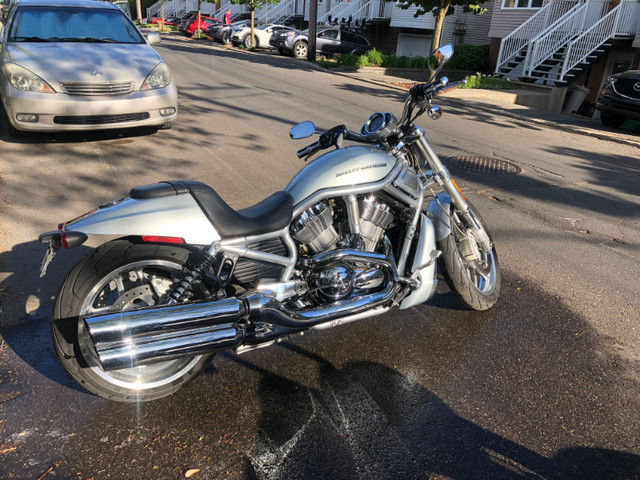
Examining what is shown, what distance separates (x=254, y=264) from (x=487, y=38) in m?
25.1

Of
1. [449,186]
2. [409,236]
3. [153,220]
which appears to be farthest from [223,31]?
[153,220]

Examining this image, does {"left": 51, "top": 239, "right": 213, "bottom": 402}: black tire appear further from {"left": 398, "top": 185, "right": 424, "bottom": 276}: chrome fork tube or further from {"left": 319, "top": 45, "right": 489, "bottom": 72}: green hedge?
{"left": 319, "top": 45, "right": 489, "bottom": 72}: green hedge

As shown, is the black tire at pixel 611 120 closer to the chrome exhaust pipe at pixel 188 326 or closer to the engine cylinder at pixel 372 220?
the engine cylinder at pixel 372 220

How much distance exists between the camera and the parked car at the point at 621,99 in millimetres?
10367

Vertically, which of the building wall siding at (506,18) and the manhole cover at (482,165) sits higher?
the building wall siding at (506,18)

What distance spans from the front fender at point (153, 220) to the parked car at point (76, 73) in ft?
15.0

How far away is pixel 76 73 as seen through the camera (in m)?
6.32

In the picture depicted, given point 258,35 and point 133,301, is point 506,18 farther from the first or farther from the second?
point 133,301

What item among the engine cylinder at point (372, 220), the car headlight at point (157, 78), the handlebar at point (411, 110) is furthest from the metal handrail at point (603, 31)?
the engine cylinder at point (372, 220)

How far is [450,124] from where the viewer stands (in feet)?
33.0

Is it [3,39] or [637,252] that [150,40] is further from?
[637,252]

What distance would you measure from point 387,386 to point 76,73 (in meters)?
5.62

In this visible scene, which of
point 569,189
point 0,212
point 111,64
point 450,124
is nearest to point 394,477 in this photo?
point 0,212

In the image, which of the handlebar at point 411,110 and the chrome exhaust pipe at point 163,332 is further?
the handlebar at point 411,110
